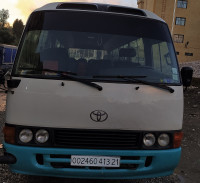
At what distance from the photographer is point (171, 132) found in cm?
352

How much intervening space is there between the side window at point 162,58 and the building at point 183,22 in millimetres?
41555

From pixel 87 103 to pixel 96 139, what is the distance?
0.43 metres

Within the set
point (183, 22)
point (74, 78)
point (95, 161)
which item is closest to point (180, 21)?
point (183, 22)

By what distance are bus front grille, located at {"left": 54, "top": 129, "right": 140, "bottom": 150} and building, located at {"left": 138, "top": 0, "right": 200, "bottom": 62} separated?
1668 inches

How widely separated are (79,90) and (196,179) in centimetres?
281

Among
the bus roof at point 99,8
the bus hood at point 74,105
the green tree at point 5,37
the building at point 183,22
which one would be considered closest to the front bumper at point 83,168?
the bus hood at point 74,105

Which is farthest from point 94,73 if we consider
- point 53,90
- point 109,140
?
point 109,140

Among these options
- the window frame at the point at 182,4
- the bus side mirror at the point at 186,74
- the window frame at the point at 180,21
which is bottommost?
the bus side mirror at the point at 186,74

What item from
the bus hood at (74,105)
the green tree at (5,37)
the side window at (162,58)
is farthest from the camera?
the green tree at (5,37)

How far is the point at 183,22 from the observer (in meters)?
44.8

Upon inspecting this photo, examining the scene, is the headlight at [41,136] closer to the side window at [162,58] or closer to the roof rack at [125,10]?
the side window at [162,58]

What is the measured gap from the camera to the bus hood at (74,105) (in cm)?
325

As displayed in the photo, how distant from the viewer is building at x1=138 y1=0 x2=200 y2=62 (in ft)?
143

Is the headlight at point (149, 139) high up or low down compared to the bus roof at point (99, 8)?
down
